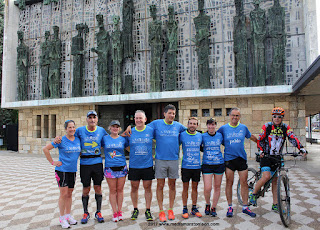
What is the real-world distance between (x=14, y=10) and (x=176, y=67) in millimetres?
10595

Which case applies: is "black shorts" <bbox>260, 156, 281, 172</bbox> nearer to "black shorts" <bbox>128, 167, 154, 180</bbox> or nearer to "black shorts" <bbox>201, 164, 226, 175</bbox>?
"black shorts" <bbox>201, 164, 226, 175</bbox>

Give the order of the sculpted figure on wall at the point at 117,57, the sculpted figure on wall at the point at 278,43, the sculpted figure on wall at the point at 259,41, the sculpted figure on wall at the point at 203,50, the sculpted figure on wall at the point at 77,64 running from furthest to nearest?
the sculpted figure on wall at the point at 77,64 < the sculpted figure on wall at the point at 117,57 < the sculpted figure on wall at the point at 203,50 < the sculpted figure on wall at the point at 259,41 < the sculpted figure on wall at the point at 278,43

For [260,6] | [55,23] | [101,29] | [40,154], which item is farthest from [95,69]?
[260,6]

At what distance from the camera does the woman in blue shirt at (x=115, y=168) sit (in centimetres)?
357

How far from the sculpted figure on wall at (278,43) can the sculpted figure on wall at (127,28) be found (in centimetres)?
605

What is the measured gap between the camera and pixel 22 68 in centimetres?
1341

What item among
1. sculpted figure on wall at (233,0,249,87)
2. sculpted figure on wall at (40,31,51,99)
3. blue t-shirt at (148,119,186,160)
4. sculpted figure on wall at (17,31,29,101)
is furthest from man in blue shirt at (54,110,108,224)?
sculpted figure on wall at (17,31,29,101)

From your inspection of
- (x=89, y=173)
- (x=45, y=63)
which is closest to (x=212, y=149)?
(x=89, y=173)

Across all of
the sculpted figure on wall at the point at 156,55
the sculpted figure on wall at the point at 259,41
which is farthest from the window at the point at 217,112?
the sculpted figure on wall at the point at 156,55

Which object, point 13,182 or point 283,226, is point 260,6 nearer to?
point 283,226

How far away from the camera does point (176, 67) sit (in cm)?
1059

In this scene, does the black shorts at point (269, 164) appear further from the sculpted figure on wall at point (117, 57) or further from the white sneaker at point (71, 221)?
the sculpted figure on wall at point (117, 57)

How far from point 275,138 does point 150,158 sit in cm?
196

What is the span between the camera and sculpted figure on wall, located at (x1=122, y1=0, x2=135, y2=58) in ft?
36.5
